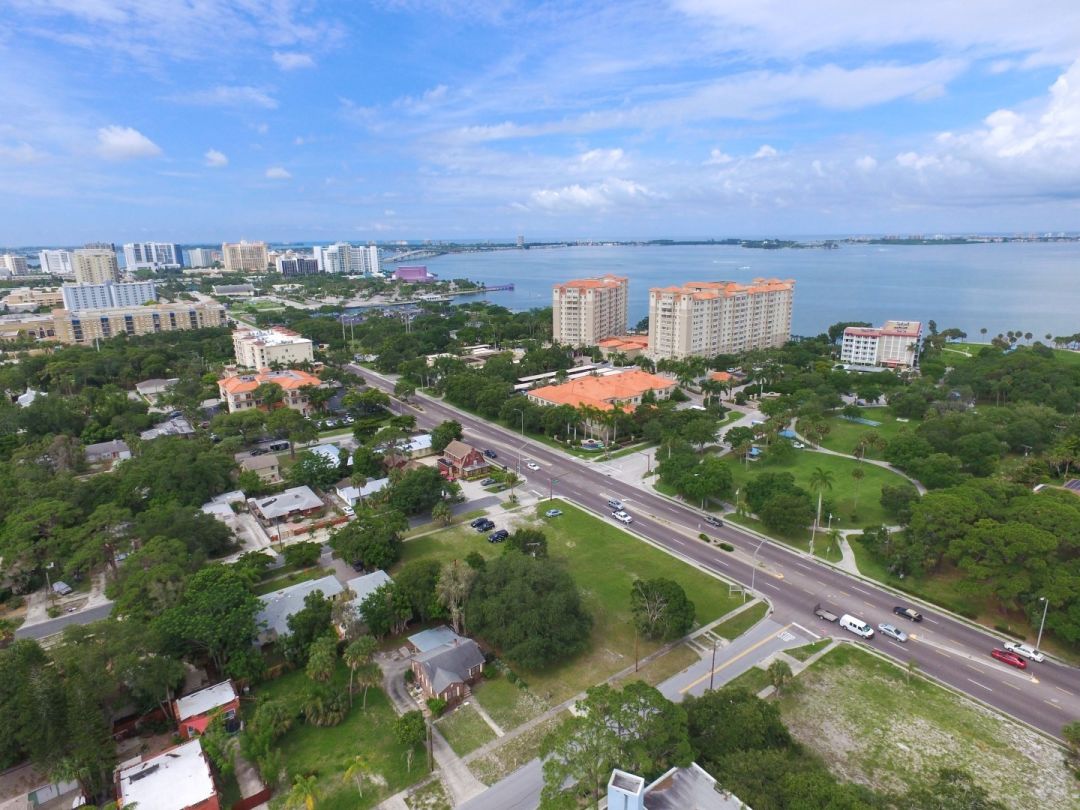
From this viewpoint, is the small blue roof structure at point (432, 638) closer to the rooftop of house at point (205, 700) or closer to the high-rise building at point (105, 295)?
the rooftop of house at point (205, 700)

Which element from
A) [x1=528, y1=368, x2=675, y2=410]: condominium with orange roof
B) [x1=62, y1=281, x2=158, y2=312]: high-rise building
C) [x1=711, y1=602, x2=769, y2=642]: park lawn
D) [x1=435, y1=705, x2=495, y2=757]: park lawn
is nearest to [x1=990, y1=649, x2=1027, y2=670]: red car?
[x1=711, y1=602, x2=769, y2=642]: park lawn

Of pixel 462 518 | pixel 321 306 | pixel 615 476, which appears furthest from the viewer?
pixel 321 306

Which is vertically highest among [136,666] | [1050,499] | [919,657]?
[1050,499]

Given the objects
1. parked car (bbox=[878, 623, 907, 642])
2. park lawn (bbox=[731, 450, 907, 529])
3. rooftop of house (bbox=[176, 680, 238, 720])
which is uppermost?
rooftop of house (bbox=[176, 680, 238, 720])

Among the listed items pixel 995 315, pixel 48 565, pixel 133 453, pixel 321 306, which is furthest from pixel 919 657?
pixel 321 306

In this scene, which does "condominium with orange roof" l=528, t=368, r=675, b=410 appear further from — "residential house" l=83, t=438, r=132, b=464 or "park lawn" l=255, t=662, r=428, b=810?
"residential house" l=83, t=438, r=132, b=464

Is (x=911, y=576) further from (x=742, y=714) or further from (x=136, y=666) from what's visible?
(x=136, y=666)
